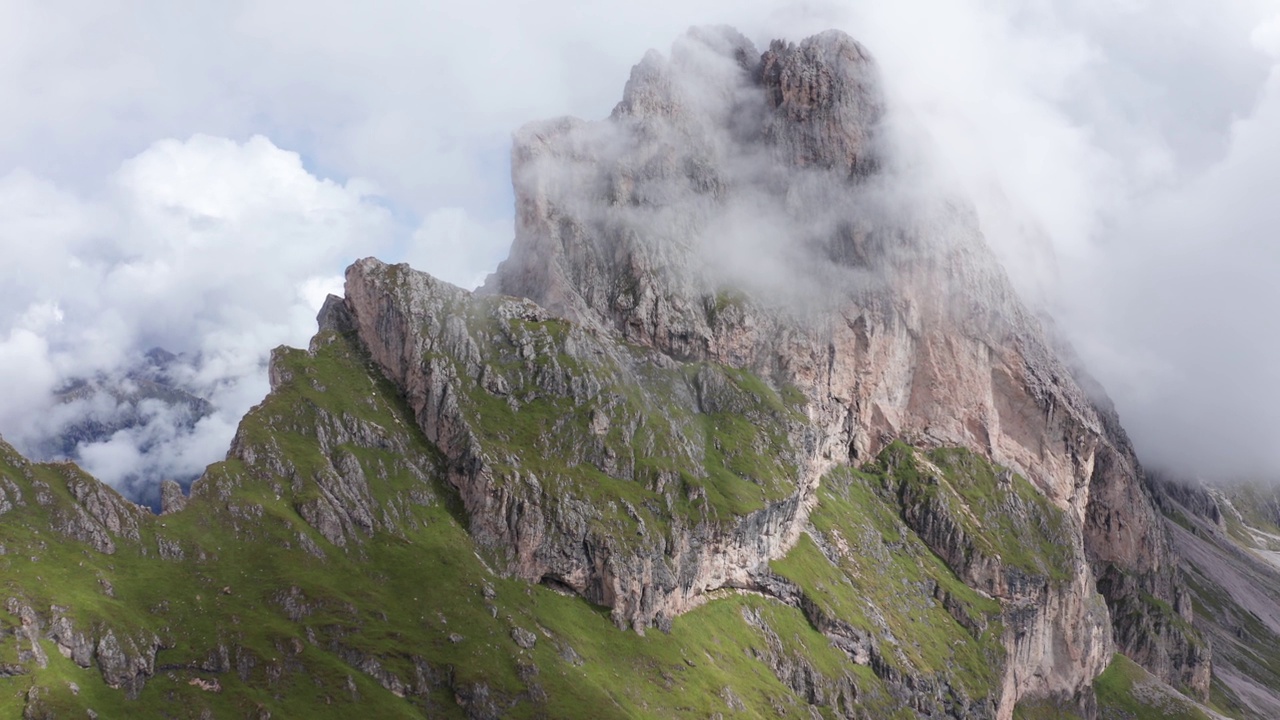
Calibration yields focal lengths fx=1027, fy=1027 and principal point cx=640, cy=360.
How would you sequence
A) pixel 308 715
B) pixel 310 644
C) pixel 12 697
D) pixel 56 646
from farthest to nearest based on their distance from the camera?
pixel 310 644 < pixel 308 715 < pixel 56 646 < pixel 12 697

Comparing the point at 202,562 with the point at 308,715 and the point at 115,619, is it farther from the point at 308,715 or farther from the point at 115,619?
the point at 308,715

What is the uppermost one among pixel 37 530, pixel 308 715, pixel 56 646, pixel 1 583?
pixel 37 530

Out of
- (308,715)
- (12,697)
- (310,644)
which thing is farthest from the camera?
(310,644)

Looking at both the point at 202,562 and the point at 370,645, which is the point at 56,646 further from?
the point at 370,645

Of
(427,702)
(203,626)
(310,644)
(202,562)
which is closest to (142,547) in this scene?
(202,562)

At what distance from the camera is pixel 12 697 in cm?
14950

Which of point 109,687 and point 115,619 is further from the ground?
point 115,619

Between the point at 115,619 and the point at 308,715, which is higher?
the point at 115,619

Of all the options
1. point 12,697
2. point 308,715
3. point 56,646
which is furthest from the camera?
point 308,715

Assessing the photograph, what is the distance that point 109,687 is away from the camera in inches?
6427


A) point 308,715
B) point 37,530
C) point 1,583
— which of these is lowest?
point 308,715

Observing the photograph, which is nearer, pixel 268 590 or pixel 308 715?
pixel 308 715

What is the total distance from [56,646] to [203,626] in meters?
25.7

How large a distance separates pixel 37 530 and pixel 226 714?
1964 inches
